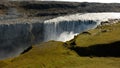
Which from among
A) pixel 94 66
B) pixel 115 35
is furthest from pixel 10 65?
pixel 115 35

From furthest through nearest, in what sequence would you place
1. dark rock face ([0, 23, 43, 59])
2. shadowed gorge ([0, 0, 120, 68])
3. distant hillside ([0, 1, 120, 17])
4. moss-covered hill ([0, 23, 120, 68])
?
distant hillside ([0, 1, 120, 17])
dark rock face ([0, 23, 43, 59])
shadowed gorge ([0, 0, 120, 68])
moss-covered hill ([0, 23, 120, 68])

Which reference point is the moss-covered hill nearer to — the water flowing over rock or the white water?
the white water

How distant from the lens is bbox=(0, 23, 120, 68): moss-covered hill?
29.3 meters

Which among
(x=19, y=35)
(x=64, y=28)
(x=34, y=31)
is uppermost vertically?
(x=64, y=28)

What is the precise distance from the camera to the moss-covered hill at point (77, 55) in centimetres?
2928

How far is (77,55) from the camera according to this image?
107ft

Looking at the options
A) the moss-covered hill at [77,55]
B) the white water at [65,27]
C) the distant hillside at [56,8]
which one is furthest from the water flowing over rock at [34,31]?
the moss-covered hill at [77,55]

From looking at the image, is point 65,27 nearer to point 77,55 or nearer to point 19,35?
point 19,35

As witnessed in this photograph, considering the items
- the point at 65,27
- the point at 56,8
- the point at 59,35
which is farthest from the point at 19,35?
the point at 56,8

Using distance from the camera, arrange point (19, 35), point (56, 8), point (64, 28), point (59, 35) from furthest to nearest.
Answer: point (56, 8), point (19, 35), point (64, 28), point (59, 35)

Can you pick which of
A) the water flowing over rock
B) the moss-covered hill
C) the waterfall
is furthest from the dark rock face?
the moss-covered hill

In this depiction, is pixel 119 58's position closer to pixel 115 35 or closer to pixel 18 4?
pixel 115 35

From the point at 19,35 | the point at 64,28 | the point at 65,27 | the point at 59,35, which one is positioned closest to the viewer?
the point at 59,35

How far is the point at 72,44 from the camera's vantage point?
36.3 m
